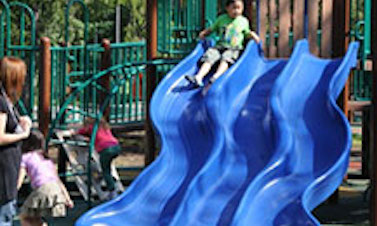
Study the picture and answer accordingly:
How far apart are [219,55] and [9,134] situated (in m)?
4.33

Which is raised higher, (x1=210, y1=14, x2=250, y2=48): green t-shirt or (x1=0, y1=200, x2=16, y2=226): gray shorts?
(x1=210, y1=14, x2=250, y2=48): green t-shirt

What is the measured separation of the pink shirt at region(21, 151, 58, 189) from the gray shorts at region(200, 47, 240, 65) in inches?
116

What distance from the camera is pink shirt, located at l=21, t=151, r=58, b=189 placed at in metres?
6.62

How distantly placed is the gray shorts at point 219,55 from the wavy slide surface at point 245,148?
18 centimetres

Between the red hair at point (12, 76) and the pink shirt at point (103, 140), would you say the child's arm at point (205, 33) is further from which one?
the red hair at point (12, 76)

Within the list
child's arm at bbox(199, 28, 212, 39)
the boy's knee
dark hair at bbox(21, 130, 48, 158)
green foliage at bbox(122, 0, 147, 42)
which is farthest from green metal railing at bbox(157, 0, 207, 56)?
green foliage at bbox(122, 0, 147, 42)

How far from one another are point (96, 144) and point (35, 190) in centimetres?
240

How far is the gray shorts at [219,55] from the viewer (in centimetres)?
909

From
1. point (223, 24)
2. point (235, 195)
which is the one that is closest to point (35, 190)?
point (235, 195)

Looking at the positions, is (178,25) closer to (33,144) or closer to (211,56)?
(211,56)

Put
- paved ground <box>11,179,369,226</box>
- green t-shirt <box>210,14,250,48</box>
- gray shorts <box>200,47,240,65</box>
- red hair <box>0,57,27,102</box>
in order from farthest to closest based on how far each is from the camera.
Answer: green t-shirt <box>210,14,250,48</box>
gray shorts <box>200,47,240,65</box>
paved ground <box>11,179,369,226</box>
red hair <box>0,57,27,102</box>

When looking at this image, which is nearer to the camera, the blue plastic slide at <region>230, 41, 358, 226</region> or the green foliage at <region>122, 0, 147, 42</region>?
the blue plastic slide at <region>230, 41, 358, 226</region>

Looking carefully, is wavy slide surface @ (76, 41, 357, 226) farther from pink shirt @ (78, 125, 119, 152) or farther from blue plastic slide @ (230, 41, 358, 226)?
pink shirt @ (78, 125, 119, 152)

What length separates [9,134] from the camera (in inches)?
204
